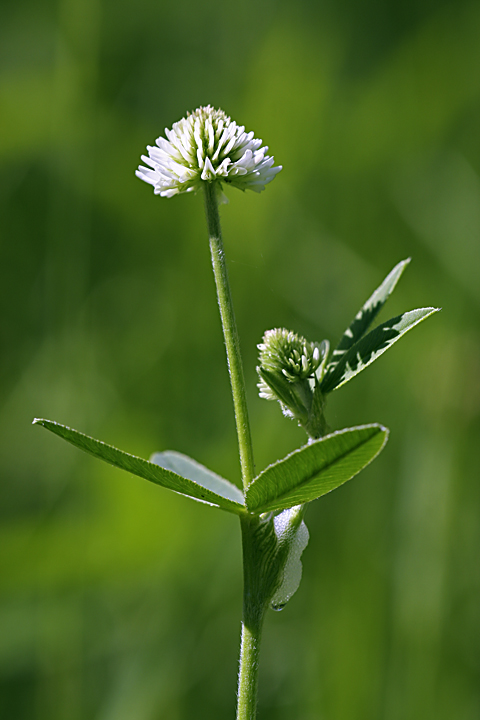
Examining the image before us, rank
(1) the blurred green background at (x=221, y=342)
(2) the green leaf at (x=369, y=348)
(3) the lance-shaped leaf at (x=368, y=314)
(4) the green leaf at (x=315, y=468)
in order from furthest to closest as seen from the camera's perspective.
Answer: (1) the blurred green background at (x=221, y=342), (3) the lance-shaped leaf at (x=368, y=314), (2) the green leaf at (x=369, y=348), (4) the green leaf at (x=315, y=468)

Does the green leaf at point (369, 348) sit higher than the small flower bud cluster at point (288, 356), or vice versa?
the small flower bud cluster at point (288, 356)

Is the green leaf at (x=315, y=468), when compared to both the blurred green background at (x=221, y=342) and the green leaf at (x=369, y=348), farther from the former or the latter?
the blurred green background at (x=221, y=342)

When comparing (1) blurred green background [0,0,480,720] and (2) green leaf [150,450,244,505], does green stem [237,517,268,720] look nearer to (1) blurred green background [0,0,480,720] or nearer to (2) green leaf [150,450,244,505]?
(2) green leaf [150,450,244,505]

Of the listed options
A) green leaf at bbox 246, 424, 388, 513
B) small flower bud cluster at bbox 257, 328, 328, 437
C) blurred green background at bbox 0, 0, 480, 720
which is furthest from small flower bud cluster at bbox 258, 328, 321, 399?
blurred green background at bbox 0, 0, 480, 720

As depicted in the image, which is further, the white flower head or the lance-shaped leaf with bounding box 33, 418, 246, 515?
the white flower head

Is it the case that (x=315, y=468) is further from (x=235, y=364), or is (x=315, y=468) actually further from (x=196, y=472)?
(x=196, y=472)

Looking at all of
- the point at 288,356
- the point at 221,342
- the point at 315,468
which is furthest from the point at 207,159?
the point at 221,342

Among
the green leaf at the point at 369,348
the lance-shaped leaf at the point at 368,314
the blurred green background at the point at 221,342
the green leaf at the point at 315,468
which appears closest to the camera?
the green leaf at the point at 315,468

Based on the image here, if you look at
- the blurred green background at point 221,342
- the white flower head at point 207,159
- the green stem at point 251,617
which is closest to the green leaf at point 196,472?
the green stem at point 251,617
